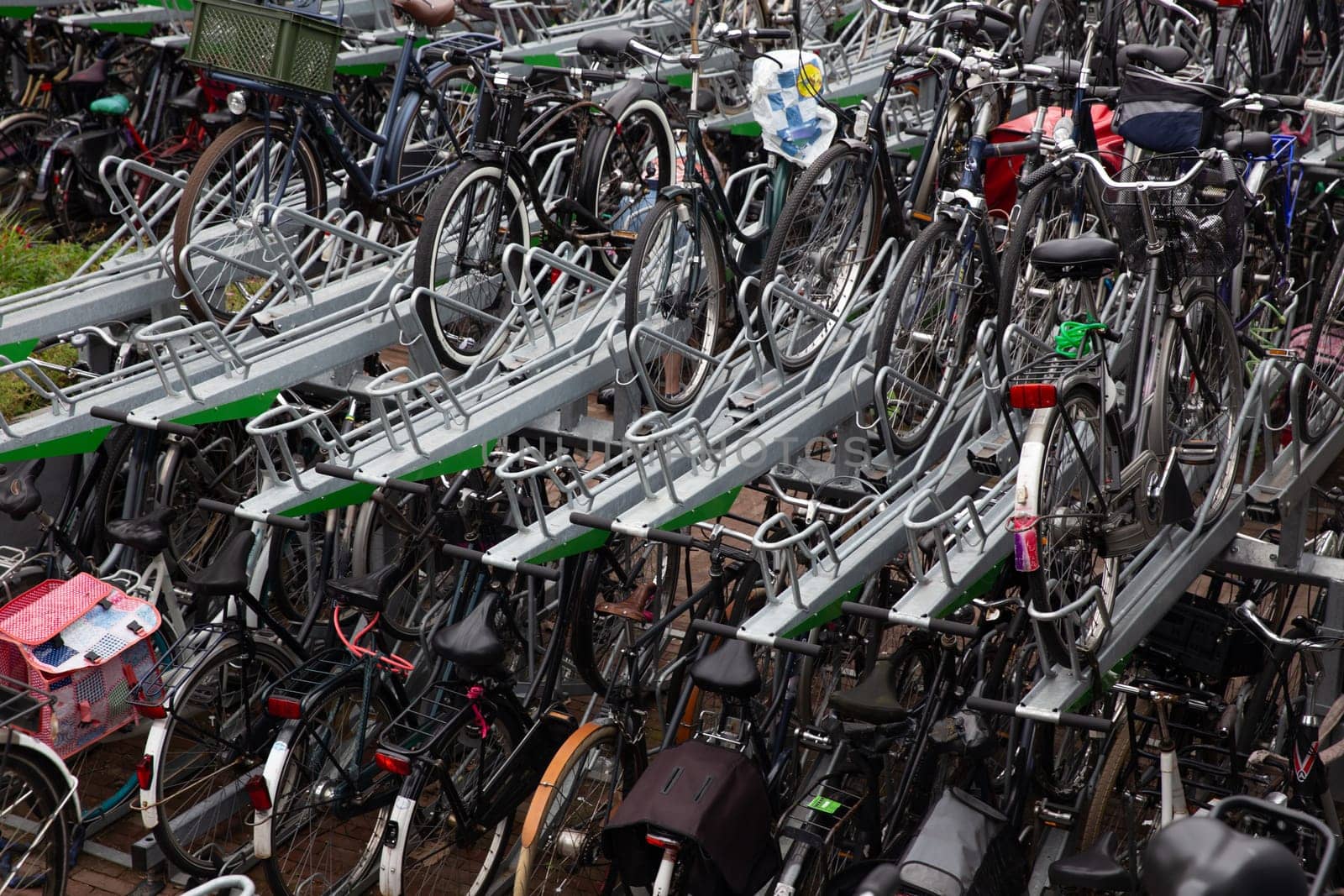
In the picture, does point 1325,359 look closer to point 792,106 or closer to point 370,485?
point 792,106

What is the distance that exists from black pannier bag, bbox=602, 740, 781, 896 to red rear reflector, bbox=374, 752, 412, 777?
691 millimetres

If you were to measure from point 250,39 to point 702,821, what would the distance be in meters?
3.80

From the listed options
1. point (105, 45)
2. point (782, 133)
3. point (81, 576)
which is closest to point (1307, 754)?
point (782, 133)

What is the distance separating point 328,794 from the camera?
5328 mm

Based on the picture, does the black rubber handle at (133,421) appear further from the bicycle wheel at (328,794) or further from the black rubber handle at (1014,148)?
the black rubber handle at (1014,148)

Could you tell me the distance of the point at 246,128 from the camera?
6.98 metres

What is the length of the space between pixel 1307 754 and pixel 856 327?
2.39m

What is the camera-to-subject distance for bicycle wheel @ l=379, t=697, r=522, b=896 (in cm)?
507

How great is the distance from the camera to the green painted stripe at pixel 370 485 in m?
5.62

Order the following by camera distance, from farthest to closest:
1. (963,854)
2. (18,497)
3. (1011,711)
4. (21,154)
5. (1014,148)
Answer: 1. (21,154)
2. (1014,148)
3. (18,497)
4. (963,854)
5. (1011,711)

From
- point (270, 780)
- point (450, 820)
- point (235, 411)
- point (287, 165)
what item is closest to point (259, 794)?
point (270, 780)

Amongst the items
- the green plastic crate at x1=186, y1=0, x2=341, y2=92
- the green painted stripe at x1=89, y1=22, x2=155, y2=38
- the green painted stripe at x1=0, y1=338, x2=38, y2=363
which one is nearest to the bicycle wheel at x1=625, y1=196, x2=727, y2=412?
the green plastic crate at x1=186, y1=0, x2=341, y2=92

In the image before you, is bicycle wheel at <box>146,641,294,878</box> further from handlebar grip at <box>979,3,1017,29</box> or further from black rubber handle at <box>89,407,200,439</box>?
handlebar grip at <box>979,3,1017,29</box>

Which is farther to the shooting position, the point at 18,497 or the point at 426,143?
the point at 426,143
